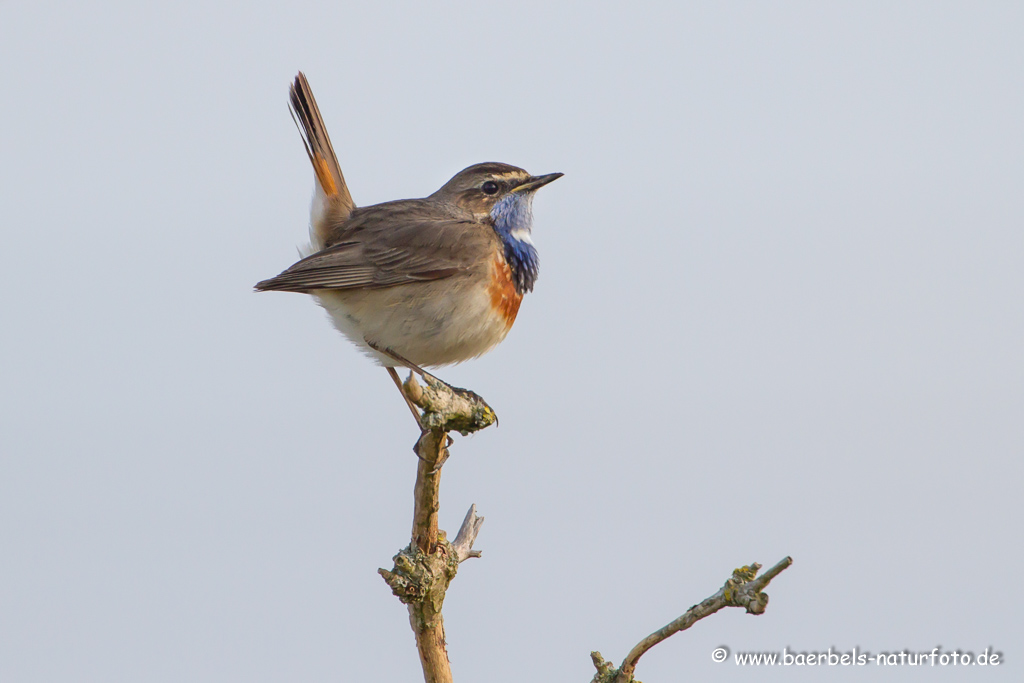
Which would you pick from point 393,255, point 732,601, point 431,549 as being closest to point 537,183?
point 393,255

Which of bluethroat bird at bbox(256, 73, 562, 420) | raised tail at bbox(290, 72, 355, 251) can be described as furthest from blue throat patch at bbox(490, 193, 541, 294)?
raised tail at bbox(290, 72, 355, 251)

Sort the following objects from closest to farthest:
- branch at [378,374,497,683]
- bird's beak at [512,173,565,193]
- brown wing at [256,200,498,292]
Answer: branch at [378,374,497,683], brown wing at [256,200,498,292], bird's beak at [512,173,565,193]

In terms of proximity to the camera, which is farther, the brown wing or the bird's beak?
the bird's beak

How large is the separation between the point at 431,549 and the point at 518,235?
3.24 metres

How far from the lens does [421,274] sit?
759 cm

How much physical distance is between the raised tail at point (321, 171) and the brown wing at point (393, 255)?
13.4 inches

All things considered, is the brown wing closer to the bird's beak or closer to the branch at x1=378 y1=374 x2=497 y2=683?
the bird's beak

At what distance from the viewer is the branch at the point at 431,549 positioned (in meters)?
5.86

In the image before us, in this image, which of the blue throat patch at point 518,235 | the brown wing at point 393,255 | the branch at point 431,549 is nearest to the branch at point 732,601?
the branch at point 431,549

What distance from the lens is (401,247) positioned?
7.84 m

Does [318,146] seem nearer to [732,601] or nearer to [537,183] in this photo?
[537,183]

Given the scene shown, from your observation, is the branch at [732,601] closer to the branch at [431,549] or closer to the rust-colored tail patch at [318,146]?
the branch at [431,549]

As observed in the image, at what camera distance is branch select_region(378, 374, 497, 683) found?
19.2 ft

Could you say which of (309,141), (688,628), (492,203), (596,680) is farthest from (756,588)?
(309,141)
